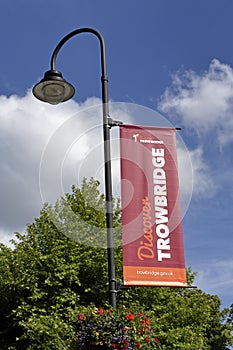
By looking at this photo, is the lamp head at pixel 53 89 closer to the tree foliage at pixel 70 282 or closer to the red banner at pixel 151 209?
the red banner at pixel 151 209

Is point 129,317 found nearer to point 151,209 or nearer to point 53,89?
point 151,209

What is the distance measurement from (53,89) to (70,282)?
1652cm

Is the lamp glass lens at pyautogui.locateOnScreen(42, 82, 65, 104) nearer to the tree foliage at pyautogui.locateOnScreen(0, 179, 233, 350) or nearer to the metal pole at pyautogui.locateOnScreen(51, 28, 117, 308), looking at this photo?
the metal pole at pyautogui.locateOnScreen(51, 28, 117, 308)

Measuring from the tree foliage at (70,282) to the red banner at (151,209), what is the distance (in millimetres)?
13107

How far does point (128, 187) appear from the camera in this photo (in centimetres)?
988

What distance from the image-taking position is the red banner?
374 inches

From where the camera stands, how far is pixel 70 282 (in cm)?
2462

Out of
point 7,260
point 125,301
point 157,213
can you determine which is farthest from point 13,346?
point 157,213

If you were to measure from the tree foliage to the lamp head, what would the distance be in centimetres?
1414

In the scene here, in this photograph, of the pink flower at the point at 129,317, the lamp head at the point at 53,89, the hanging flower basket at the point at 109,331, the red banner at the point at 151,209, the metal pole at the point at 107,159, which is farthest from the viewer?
the red banner at the point at 151,209

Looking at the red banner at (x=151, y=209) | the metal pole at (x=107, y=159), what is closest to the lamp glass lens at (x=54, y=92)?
the metal pole at (x=107, y=159)

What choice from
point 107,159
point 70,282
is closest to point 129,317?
point 107,159

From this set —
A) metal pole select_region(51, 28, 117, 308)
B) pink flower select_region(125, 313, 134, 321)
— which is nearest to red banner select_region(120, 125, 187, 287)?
metal pole select_region(51, 28, 117, 308)

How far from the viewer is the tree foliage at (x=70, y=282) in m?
24.3
